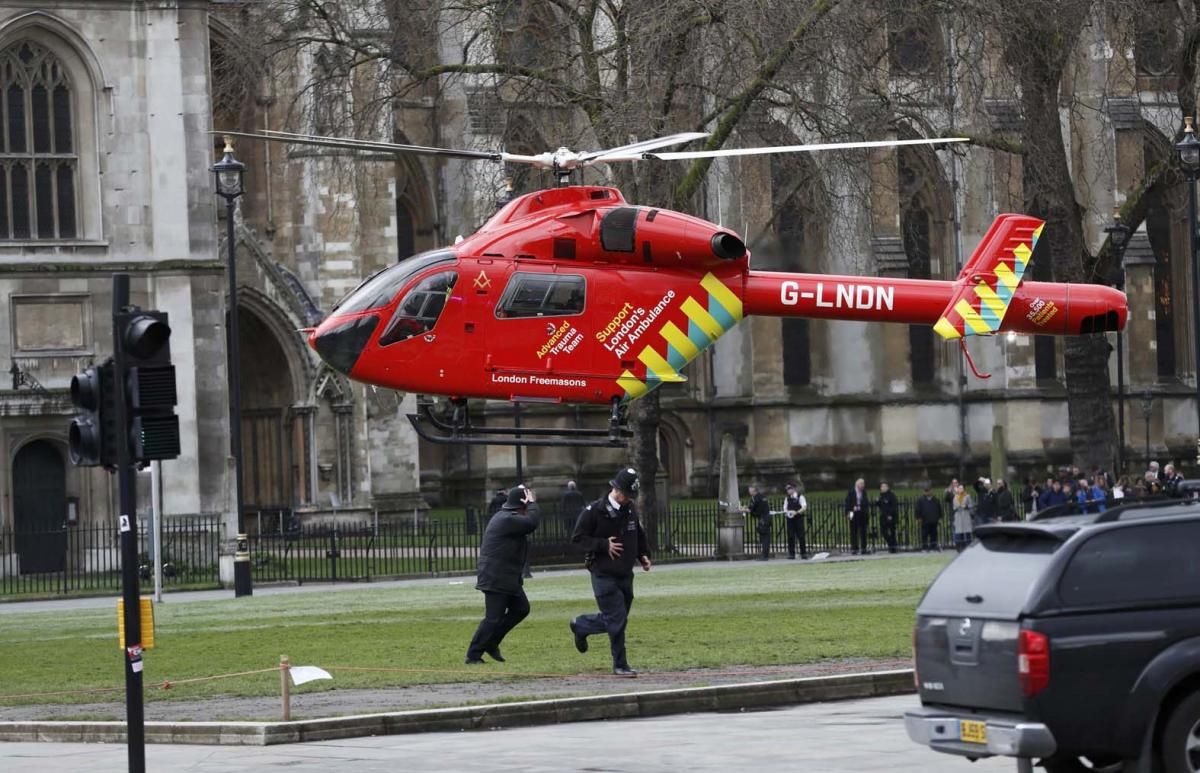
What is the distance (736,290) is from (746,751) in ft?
27.9

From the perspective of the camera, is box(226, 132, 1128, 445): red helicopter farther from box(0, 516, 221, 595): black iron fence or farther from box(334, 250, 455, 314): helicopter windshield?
box(0, 516, 221, 595): black iron fence

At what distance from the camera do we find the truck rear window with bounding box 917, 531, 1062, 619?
12.4 m

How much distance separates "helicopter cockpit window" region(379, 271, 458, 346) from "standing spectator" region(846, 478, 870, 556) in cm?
2408

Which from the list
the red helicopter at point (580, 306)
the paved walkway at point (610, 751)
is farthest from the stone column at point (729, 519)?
the paved walkway at point (610, 751)

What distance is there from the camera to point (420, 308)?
22.0 m

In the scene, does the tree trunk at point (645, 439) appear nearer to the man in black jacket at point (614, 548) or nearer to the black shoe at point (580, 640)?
the black shoe at point (580, 640)

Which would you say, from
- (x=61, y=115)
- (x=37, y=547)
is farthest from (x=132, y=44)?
(x=37, y=547)

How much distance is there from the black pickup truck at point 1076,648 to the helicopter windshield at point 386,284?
10123 millimetres

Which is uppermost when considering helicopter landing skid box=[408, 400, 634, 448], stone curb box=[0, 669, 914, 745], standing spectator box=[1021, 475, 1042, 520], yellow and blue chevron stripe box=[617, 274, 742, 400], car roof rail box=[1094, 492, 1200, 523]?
yellow and blue chevron stripe box=[617, 274, 742, 400]

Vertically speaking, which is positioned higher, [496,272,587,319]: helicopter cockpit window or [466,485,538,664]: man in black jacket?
[496,272,587,319]: helicopter cockpit window

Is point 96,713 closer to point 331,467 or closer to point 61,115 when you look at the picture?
point 61,115

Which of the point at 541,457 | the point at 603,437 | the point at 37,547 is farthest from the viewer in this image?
the point at 541,457

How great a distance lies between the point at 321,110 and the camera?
3919 cm

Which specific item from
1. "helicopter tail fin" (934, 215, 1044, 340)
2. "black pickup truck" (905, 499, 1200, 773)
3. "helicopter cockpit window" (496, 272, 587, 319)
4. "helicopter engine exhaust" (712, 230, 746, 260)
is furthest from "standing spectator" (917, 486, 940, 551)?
"black pickup truck" (905, 499, 1200, 773)
